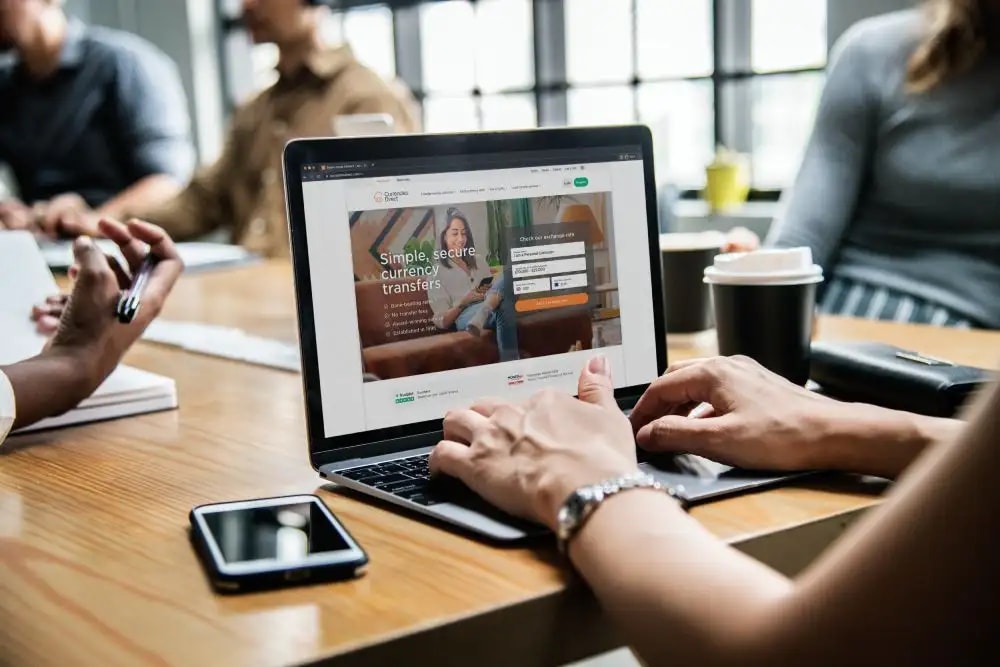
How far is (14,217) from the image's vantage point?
96.3 inches

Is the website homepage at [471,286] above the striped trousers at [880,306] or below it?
above

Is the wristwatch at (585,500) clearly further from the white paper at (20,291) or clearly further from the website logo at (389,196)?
the white paper at (20,291)

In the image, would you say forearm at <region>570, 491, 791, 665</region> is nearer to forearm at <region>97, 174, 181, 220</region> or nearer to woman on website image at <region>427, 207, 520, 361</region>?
woman on website image at <region>427, 207, 520, 361</region>

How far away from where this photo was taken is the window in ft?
10.9

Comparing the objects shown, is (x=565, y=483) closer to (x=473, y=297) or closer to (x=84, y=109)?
(x=473, y=297)

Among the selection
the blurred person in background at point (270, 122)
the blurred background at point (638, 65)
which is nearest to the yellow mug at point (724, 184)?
the blurred background at point (638, 65)

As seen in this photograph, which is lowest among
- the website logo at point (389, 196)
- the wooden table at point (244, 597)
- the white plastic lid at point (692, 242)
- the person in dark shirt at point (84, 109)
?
the wooden table at point (244, 597)

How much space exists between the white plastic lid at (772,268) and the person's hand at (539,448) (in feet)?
0.94

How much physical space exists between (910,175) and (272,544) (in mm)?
1480

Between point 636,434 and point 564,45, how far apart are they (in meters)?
3.07

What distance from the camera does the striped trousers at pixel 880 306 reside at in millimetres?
1826

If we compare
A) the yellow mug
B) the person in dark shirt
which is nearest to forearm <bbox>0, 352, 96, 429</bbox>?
the yellow mug

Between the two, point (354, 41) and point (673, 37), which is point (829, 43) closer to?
point (673, 37)

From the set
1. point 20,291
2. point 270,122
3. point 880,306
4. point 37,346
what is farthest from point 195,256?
point 880,306
